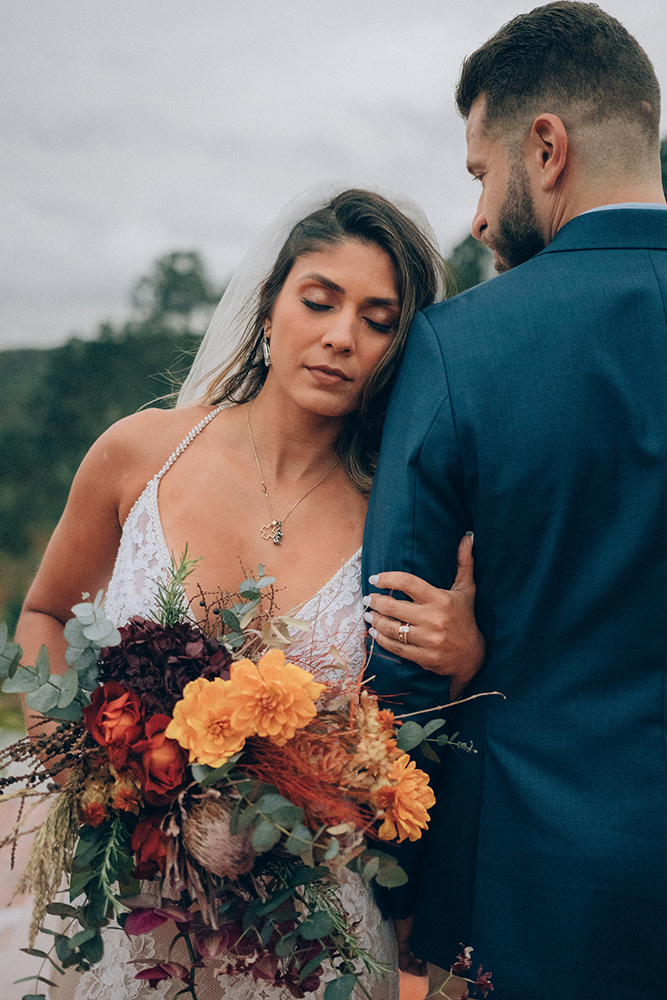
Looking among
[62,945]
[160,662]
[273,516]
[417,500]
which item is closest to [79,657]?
[160,662]

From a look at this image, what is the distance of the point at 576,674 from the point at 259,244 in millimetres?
1508

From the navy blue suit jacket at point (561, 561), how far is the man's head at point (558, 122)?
158mm

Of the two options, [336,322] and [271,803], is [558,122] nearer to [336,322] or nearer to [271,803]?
[336,322]

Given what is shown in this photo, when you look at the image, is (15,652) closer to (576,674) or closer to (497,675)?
(497,675)

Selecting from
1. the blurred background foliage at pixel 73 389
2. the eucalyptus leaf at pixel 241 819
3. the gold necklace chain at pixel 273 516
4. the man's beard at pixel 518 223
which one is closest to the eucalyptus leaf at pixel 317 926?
the eucalyptus leaf at pixel 241 819

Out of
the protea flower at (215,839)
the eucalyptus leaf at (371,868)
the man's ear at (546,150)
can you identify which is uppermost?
the man's ear at (546,150)

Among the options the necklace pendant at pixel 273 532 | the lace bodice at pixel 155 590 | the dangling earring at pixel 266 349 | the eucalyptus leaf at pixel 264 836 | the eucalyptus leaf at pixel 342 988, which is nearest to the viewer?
the eucalyptus leaf at pixel 264 836

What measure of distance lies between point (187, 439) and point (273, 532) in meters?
0.40

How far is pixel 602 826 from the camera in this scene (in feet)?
4.95

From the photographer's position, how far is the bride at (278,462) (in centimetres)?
190

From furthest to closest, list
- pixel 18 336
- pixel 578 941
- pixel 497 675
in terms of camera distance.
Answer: pixel 18 336, pixel 497 675, pixel 578 941

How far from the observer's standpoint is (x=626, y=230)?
151 cm

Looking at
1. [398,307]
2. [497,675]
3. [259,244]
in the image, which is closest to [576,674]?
[497,675]

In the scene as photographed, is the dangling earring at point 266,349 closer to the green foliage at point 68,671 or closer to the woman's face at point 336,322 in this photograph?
the woman's face at point 336,322
